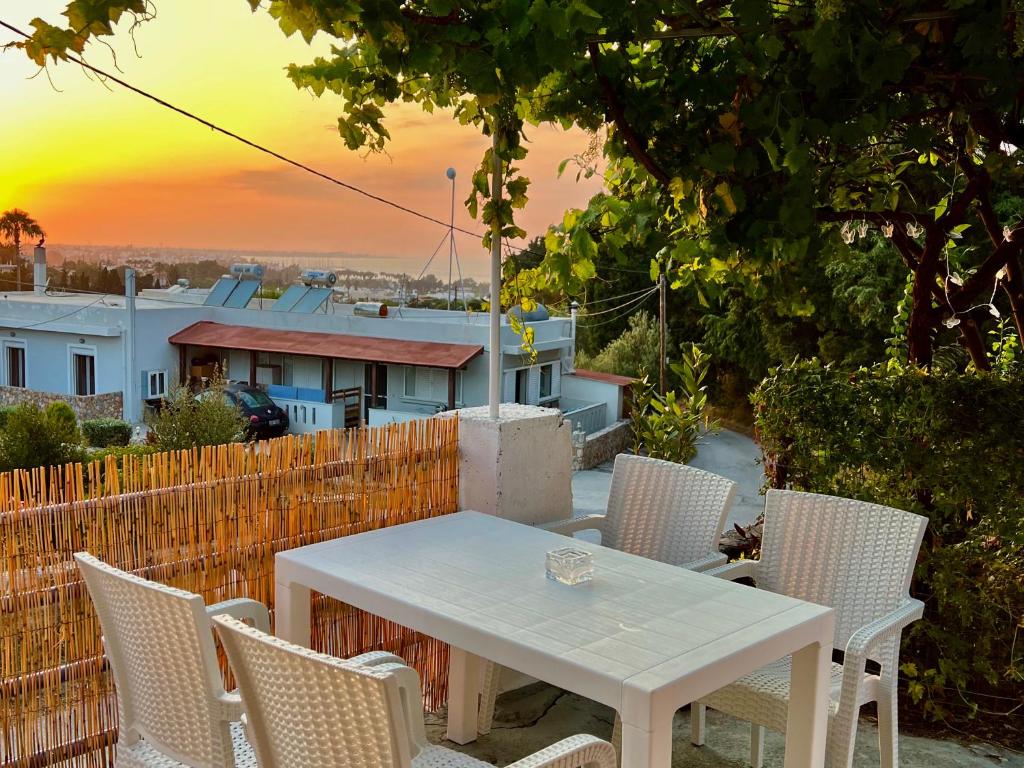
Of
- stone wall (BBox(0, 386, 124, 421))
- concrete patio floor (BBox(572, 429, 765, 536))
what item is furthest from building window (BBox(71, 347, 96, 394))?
concrete patio floor (BBox(572, 429, 765, 536))

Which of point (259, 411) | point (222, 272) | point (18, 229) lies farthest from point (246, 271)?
point (259, 411)

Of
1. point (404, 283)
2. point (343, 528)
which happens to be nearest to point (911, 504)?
point (343, 528)

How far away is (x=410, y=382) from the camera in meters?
33.5

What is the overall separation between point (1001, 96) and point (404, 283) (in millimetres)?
44249

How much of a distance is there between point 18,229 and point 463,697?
162 ft

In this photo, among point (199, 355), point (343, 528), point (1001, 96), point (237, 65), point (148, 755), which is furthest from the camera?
point (237, 65)

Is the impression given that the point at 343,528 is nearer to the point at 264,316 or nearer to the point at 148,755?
the point at 148,755

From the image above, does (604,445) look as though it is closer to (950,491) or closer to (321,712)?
(950,491)

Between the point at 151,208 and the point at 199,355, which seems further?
the point at 151,208

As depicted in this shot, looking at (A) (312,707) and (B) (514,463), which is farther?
(B) (514,463)

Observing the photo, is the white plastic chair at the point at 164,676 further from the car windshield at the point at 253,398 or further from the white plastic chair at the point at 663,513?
the car windshield at the point at 253,398

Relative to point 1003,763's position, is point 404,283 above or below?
above

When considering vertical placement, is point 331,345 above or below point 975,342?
below

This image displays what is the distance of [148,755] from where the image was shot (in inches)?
93.6
